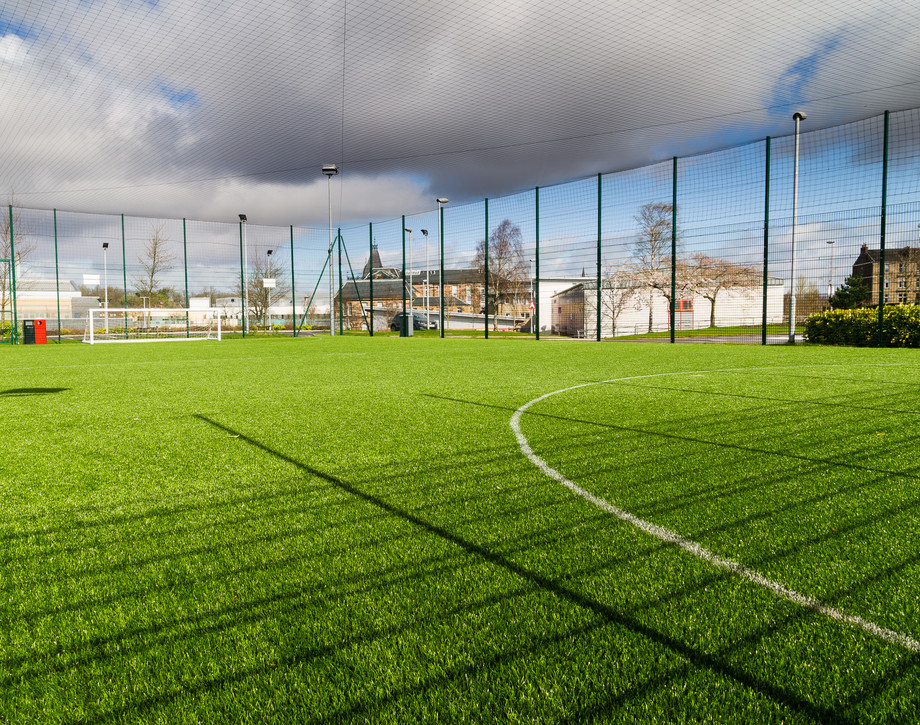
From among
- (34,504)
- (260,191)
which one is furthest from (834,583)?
(260,191)

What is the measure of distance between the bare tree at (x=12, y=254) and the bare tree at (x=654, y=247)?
24.0 metres

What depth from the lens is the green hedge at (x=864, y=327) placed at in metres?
14.7

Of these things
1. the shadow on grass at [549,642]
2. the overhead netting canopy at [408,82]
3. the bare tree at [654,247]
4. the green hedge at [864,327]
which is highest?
the overhead netting canopy at [408,82]

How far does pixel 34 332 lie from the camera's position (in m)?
22.1

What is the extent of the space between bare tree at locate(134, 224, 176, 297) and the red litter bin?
3959mm

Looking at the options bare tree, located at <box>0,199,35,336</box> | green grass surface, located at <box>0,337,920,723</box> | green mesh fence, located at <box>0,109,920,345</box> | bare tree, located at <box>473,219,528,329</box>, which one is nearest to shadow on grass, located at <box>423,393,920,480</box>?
green grass surface, located at <box>0,337,920,723</box>

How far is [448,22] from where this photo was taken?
13.6 m

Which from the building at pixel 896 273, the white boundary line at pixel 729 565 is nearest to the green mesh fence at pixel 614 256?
the building at pixel 896 273

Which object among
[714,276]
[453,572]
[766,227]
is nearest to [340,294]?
[714,276]

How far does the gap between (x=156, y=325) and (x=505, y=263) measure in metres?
16.4

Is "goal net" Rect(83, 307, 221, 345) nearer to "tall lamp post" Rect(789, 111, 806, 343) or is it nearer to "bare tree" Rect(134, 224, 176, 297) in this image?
"bare tree" Rect(134, 224, 176, 297)

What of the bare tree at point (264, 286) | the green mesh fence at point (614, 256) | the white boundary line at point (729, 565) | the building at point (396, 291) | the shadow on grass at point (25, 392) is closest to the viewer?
the white boundary line at point (729, 565)

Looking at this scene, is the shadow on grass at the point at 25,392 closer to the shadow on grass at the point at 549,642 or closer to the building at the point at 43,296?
the shadow on grass at the point at 549,642

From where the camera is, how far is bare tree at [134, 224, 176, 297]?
25000 millimetres
